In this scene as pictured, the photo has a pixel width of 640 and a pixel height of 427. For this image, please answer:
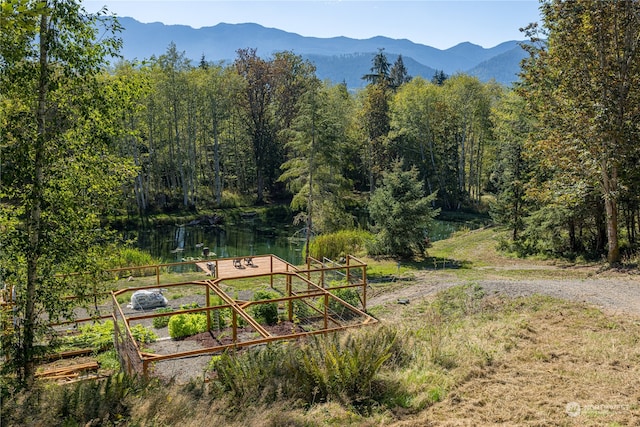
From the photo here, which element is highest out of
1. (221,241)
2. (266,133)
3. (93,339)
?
(266,133)

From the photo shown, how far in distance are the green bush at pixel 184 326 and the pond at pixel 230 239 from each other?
15.4 metres

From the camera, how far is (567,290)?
45.8 ft

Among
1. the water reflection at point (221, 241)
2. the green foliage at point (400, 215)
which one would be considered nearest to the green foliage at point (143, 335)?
the green foliage at point (400, 215)

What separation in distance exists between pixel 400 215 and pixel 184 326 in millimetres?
13971

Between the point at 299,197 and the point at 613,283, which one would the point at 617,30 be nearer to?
the point at 613,283

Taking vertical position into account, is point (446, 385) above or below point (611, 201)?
below

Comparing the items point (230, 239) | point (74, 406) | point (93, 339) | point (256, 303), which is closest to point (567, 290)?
point (256, 303)

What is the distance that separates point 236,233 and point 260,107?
1617 centimetres

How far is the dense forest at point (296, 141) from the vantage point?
726 cm

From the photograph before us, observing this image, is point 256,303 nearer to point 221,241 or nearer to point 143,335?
point 143,335

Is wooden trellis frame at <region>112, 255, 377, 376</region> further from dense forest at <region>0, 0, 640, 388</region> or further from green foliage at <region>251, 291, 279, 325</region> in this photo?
dense forest at <region>0, 0, 640, 388</region>

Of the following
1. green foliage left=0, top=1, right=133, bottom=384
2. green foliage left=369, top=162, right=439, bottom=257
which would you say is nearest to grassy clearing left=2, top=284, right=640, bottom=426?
green foliage left=0, top=1, right=133, bottom=384

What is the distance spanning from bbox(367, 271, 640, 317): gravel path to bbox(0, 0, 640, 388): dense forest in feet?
11.9

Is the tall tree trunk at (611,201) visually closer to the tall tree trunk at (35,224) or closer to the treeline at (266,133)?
the tall tree trunk at (35,224)
